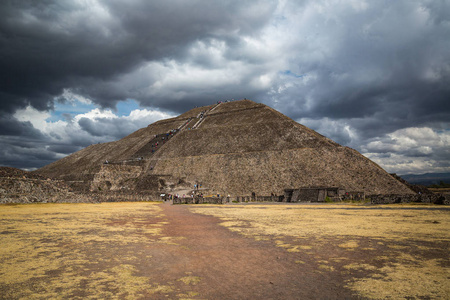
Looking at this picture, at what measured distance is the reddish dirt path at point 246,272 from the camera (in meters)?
4.63

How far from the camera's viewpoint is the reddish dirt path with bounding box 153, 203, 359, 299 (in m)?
4.63

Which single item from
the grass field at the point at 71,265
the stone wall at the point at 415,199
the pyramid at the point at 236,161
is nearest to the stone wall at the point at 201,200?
the pyramid at the point at 236,161

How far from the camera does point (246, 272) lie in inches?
228

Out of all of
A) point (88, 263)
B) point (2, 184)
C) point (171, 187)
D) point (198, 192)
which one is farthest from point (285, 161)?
point (88, 263)

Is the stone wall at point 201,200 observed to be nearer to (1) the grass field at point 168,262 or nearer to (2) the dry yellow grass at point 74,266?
(1) the grass field at point 168,262

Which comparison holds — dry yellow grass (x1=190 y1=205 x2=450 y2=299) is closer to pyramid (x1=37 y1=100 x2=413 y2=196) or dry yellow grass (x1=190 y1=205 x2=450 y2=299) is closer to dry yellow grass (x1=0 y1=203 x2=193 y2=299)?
dry yellow grass (x1=0 y1=203 x2=193 y2=299)

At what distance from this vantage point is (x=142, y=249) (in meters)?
7.82

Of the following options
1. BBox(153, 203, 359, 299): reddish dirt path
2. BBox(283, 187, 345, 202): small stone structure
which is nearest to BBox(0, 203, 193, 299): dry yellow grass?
BBox(153, 203, 359, 299): reddish dirt path

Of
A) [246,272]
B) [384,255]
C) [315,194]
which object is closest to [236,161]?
[315,194]

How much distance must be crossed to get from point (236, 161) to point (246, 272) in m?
47.8

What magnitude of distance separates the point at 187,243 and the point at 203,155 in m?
50.5

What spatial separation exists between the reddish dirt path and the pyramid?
119 ft

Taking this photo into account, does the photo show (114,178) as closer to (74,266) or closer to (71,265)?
(71,265)

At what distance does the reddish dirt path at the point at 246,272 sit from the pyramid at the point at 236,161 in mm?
36247
